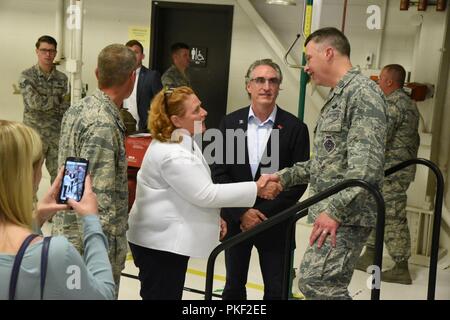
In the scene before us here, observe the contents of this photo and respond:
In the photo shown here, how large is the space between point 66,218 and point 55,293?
3.88 ft

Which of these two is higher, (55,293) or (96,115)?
(96,115)

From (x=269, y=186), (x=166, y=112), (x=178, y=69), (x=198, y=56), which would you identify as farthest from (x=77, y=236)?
(x=198, y=56)

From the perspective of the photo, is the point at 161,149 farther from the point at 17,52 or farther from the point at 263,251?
the point at 17,52

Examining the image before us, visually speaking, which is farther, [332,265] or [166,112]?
[166,112]

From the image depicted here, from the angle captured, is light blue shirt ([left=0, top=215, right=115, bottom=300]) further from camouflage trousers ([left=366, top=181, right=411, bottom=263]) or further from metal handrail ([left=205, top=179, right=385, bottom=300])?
camouflage trousers ([left=366, top=181, right=411, bottom=263])

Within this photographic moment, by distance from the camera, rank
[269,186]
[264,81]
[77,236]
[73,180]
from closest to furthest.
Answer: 1. [73,180]
2. [77,236]
3. [269,186]
4. [264,81]

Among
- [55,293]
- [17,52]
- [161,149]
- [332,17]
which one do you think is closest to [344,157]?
[161,149]

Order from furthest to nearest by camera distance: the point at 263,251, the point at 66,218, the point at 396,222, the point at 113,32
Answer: the point at 113,32 → the point at 396,222 → the point at 263,251 → the point at 66,218

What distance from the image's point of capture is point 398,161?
5.31 m

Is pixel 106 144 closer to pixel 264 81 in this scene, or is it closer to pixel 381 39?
pixel 264 81

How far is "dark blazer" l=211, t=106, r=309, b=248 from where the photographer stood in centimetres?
350

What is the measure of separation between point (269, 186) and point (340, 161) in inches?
21.8

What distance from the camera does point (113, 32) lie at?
763 cm
